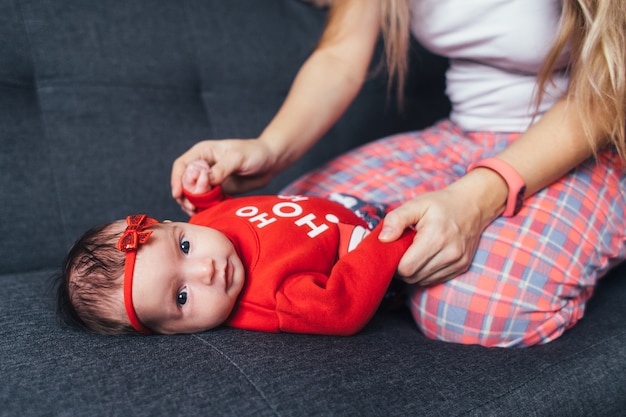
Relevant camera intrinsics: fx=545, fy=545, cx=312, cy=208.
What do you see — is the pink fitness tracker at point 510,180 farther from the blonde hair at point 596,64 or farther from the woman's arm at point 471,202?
the blonde hair at point 596,64

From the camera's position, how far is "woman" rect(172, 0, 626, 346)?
2.78 ft

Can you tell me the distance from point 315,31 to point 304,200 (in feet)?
2.41

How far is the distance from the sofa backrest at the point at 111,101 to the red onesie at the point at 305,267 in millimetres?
378

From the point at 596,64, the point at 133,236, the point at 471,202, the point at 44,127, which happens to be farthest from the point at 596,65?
the point at 44,127

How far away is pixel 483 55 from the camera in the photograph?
3.34ft

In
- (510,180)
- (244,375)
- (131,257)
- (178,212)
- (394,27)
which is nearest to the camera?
(244,375)

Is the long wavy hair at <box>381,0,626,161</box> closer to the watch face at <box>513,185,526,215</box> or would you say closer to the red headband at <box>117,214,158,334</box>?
the watch face at <box>513,185,526,215</box>

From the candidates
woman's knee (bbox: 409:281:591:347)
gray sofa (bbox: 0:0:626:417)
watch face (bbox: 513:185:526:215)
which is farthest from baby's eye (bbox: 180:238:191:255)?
watch face (bbox: 513:185:526:215)

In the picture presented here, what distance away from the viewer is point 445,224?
827mm

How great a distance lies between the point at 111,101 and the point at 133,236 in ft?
1.86

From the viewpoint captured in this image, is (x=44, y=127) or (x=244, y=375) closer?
(x=244, y=375)

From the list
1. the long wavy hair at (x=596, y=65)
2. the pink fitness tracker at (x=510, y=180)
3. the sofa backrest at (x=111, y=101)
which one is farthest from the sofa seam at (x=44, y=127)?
the long wavy hair at (x=596, y=65)

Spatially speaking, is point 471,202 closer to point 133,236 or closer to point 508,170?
point 508,170

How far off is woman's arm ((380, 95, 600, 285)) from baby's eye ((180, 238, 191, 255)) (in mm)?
301
